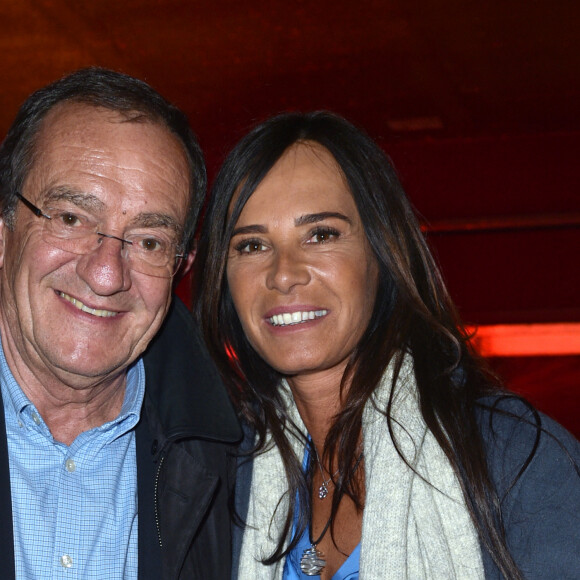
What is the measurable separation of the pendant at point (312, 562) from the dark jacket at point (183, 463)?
196 mm

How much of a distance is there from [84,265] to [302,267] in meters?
0.55

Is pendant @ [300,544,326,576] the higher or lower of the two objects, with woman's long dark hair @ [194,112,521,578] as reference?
lower

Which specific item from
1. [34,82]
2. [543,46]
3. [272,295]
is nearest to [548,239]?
[543,46]

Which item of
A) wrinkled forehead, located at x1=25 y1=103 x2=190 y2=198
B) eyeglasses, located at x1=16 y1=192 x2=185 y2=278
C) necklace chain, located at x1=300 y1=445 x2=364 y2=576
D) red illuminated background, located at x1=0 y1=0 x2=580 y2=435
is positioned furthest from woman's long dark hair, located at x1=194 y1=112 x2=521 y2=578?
red illuminated background, located at x1=0 y1=0 x2=580 y2=435

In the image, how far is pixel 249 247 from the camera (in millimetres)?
2117

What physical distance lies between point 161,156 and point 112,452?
0.76 meters

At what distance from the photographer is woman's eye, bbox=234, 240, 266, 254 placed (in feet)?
6.88

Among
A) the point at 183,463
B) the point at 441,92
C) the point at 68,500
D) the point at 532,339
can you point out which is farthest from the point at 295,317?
the point at 532,339

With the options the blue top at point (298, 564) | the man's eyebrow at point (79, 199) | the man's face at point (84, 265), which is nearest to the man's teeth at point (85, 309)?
the man's face at point (84, 265)

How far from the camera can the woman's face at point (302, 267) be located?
204cm

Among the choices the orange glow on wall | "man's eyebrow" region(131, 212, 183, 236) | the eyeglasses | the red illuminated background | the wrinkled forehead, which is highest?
the red illuminated background

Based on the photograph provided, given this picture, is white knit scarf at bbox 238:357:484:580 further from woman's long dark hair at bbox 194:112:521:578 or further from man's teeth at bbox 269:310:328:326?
man's teeth at bbox 269:310:328:326

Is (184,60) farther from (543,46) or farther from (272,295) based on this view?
(272,295)

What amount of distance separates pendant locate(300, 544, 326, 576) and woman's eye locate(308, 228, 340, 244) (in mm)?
805
